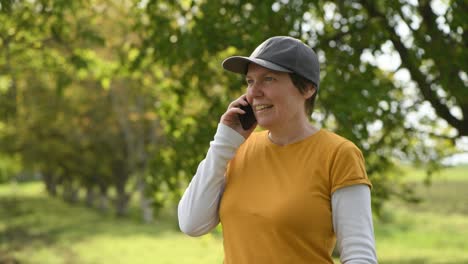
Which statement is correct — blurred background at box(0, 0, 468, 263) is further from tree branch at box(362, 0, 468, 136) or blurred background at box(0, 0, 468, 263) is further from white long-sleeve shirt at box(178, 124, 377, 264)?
white long-sleeve shirt at box(178, 124, 377, 264)

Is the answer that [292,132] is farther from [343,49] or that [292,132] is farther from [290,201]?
[343,49]

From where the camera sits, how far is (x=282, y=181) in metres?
2.65

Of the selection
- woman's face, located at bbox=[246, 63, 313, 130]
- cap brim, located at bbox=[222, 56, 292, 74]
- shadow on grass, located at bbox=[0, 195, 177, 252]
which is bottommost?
shadow on grass, located at bbox=[0, 195, 177, 252]

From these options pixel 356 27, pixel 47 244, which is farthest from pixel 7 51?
pixel 47 244

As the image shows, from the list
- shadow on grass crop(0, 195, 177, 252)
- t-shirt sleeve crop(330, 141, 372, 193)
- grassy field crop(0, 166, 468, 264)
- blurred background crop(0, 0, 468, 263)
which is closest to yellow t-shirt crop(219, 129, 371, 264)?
t-shirt sleeve crop(330, 141, 372, 193)

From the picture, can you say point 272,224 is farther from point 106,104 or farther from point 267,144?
point 106,104

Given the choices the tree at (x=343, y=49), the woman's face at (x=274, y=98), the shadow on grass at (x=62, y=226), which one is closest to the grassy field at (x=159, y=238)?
the shadow on grass at (x=62, y=226)

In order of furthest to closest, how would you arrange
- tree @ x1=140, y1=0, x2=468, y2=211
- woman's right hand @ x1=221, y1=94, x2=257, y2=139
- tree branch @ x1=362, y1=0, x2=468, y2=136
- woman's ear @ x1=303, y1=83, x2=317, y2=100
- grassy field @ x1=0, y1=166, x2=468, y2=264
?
1. grassy field @ x1=0, y1=166, x2=468, y2=264
2. tree branch @ x1=362, y1=0, x2=468, y2=136
3. tree @ x1=140, y1=0, x2=468, y2=211
4. woman's right hand @ x1=221, y1=94, x2=257, y2=139
5. woman's ear @ x1=303, y1=83, x2=317, y2=100

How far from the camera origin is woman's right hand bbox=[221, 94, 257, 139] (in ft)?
9.58

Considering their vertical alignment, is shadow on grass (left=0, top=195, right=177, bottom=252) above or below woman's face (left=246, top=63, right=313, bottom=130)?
below

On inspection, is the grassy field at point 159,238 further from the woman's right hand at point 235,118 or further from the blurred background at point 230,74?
the woman's right hand at point 235,118

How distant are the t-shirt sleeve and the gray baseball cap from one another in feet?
1.09

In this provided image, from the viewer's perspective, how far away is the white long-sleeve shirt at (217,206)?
2.52 meters

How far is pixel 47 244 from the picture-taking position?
2536 cm
